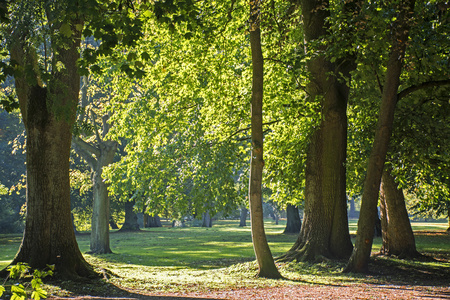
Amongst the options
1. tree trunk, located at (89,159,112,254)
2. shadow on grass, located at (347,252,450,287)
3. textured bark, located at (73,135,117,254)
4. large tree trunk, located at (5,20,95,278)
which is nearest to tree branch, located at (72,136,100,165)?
textured bark, located at (73,135,117,254)

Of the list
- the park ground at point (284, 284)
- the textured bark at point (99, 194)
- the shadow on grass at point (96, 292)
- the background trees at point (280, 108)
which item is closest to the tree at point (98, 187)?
the textured bark at point (99, 194)

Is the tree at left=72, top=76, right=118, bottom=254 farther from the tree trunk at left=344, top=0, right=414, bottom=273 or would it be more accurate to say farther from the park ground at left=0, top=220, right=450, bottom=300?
the tree trunk at left=344, top=0, right=414, bottom=273

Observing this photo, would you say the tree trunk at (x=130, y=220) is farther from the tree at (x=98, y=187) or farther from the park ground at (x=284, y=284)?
the park ground at (x=284, y=284)

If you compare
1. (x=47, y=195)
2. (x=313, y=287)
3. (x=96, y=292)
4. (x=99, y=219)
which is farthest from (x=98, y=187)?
(x=313, y=287)

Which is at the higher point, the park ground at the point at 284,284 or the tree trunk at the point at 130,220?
the tree trunk at the point at 130,220

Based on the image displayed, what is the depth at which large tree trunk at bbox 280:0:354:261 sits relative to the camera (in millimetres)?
13820

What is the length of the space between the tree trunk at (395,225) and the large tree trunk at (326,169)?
314 cm

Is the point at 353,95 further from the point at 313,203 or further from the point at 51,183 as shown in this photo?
the point at 51,183

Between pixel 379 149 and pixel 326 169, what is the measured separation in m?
2.82

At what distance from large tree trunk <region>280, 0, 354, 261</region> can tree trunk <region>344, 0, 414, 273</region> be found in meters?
1.91

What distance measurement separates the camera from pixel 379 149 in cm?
1130

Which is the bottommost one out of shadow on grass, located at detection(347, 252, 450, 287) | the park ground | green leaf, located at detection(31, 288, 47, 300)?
shadow on grass, located at detection(347, 252, 450, 287)

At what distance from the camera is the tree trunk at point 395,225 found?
16281 mm

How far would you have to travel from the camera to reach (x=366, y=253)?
11742mm
